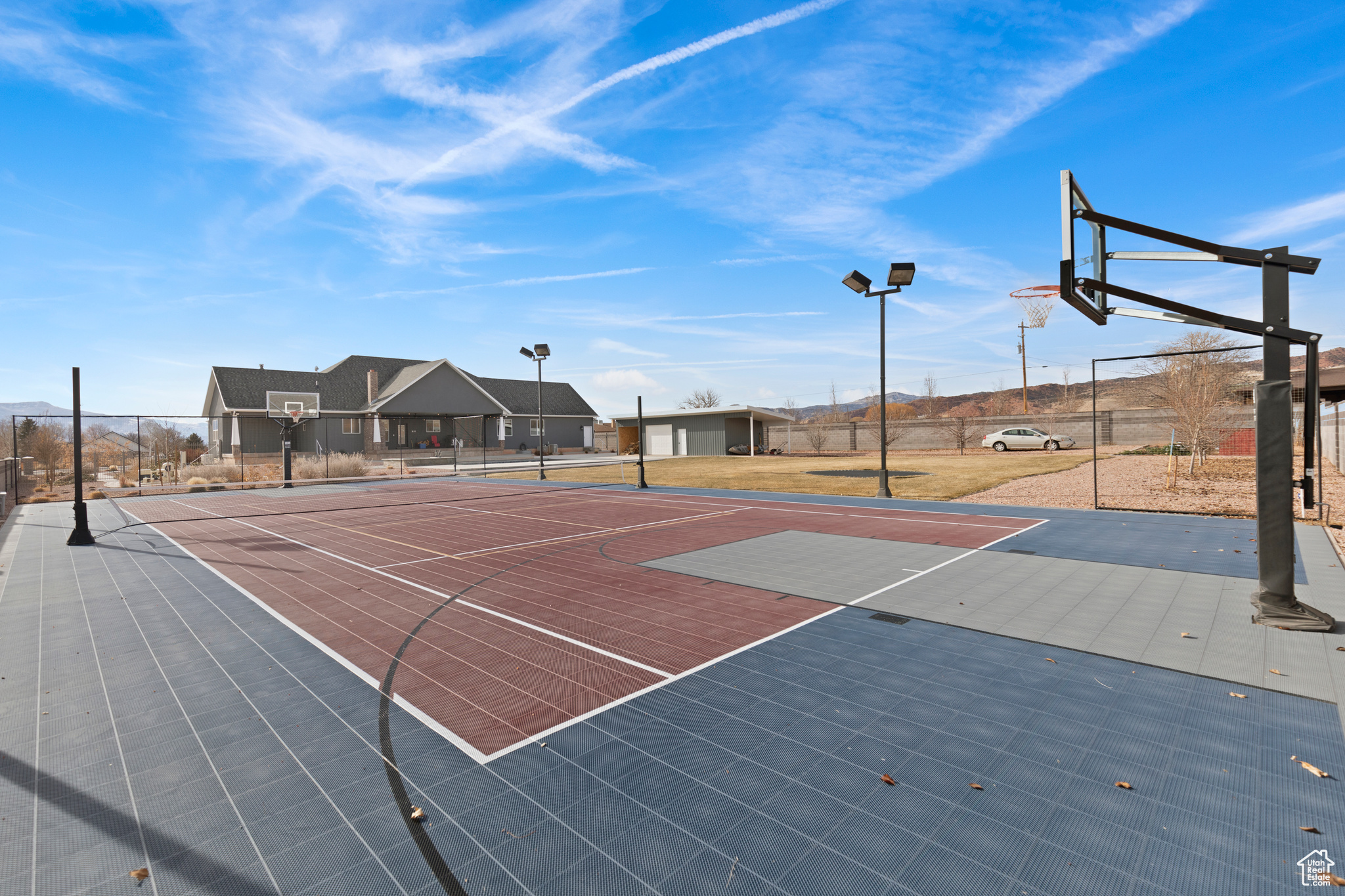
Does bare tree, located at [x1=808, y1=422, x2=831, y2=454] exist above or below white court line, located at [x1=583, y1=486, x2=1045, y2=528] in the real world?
above

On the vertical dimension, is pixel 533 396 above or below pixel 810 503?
above

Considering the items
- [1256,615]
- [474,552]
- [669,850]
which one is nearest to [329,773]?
[669,850]

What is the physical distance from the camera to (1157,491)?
1697 centimetres

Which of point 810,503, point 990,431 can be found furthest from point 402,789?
point 990,431

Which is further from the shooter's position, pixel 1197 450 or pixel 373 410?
pixel 373 410

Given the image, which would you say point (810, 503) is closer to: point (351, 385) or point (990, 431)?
point (990, 431)

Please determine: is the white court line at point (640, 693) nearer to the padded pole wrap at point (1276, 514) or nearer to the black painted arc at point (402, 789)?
the black painted arc at point (402, 789)

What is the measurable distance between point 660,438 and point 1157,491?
3255 centimetres

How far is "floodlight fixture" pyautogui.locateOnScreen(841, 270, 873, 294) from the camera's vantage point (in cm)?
1638

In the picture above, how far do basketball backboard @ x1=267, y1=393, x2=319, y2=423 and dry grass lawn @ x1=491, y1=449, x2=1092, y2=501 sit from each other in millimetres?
10053

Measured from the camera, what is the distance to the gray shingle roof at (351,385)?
39688 mm

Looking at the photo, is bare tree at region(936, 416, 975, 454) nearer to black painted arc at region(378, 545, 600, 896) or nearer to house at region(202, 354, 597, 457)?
house at region(202, 354, 597, 457)

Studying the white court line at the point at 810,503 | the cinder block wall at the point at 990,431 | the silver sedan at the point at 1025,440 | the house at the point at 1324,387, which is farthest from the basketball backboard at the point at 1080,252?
the silver sedan at the point at 1025,440

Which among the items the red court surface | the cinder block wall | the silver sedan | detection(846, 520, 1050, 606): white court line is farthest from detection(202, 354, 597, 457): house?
detection(846, 520, 1050, 606): white court line
